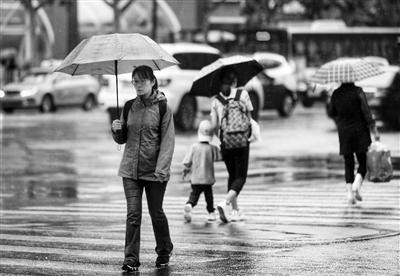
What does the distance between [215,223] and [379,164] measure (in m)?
2.49

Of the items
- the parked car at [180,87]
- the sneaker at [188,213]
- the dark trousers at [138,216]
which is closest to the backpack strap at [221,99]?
the sneaker at [188,213]

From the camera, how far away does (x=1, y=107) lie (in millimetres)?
46938

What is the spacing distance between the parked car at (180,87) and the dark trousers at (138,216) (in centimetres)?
1956

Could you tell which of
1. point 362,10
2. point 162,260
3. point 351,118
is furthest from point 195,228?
point 362,10

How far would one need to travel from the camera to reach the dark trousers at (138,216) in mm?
9891

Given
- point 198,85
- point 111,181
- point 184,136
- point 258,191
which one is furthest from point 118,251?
point 184,136

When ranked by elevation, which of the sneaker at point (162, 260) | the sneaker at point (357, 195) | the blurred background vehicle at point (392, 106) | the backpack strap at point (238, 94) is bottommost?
the blurred background vehicle at point (392, 106)

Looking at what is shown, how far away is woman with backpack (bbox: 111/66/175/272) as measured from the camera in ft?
32.7

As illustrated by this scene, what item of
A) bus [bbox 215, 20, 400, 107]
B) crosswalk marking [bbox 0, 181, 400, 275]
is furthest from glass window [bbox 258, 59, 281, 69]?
crosswalk marking [bbox 0, 181, 400, 275]

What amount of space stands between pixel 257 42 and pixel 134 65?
42846 millimetres

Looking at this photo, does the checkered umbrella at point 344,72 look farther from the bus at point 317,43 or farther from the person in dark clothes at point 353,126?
the bus at point 317,43

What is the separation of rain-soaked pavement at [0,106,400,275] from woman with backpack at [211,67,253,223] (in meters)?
0.42

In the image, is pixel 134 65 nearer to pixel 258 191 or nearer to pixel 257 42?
pixel 258 191

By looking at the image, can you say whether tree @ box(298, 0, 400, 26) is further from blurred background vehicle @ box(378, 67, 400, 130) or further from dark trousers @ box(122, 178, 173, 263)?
dark trousers @ box(122, 178, 173, 263)
